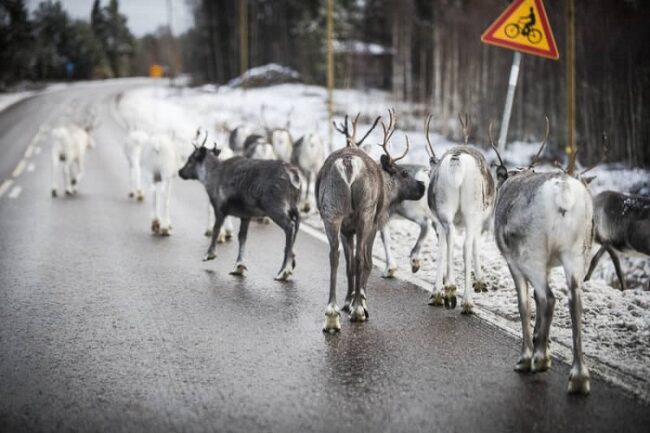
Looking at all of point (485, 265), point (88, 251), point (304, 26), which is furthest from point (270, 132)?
point (304, 26)

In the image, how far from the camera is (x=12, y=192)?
1661 cm

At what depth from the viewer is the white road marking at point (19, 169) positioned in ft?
67.2

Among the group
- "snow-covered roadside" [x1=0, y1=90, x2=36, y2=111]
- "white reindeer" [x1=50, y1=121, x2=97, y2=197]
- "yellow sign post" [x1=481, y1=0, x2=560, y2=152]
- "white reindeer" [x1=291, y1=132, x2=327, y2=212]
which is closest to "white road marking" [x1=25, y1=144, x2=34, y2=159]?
"white reindeer" [x1=50, y1=121, x2=97, y2=197]

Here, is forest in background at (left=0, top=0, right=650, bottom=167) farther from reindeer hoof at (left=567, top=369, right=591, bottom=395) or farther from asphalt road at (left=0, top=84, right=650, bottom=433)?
reindeer hoof at (left=567, top=369, right=591, bottom=395)

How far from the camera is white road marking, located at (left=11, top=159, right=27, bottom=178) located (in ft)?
67.2

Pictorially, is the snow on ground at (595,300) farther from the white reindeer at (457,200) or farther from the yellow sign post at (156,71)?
the yellow sign post at (156,71)

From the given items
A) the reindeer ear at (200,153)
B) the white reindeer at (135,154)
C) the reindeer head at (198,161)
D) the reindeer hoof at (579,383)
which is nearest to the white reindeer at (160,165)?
the reindeer head at (198,161)

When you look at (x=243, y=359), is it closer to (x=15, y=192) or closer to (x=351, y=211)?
(x=351, y=211)

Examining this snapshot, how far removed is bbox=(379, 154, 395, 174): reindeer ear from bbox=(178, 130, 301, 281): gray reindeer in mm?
1650

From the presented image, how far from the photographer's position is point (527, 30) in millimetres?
8883

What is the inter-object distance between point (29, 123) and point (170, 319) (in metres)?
36.3

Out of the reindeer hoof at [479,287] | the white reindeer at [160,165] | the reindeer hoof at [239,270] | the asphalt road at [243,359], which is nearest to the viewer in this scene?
the asphalt road at [243,359]

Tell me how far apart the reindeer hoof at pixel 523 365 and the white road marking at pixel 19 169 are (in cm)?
1862

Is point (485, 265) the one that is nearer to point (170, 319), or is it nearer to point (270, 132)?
point (170, 319)
